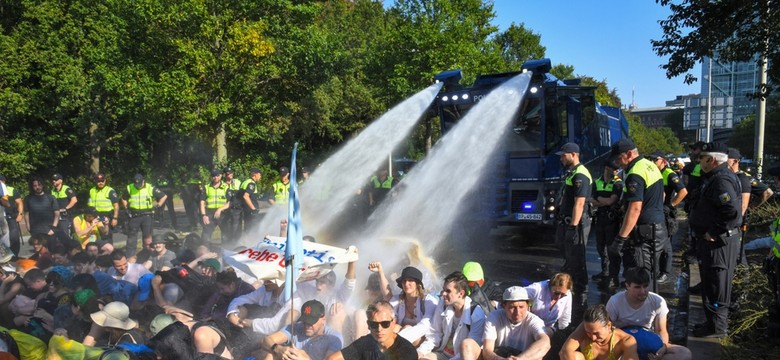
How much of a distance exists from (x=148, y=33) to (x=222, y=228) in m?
8.15

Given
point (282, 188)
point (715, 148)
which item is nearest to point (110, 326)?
point (715, 148)

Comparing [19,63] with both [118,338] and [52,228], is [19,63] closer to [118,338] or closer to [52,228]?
[52,228]

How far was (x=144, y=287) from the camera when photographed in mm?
6297

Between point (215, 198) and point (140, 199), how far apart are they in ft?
4.08

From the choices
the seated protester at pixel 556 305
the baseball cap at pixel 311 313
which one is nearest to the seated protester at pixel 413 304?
the baseball cap at pixel 311 313

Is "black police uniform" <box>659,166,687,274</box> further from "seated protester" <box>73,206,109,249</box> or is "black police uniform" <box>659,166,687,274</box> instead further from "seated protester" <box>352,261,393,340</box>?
"seated protester" <box>73,206,109,249</box>

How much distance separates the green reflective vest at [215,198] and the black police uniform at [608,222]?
639cm

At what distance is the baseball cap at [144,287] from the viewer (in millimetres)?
6223

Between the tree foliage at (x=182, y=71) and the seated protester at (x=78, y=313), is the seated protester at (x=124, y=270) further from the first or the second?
the tree foliage at (x=182, y=71)

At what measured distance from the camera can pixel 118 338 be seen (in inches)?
189

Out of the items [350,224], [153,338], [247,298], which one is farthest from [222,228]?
[153,338]

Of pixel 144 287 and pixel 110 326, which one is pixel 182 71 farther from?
pixel 110 326

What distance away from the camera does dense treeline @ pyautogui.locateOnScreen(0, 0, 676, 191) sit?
16781 mm

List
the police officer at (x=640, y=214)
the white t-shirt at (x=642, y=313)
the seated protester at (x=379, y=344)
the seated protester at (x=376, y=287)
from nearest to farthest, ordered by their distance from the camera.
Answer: the seated protester at (x=379, y=344)
the white t-shirt at (x=642, y=313)
the seated protester at (x=376, y=287)
the police officer at (x=640, y=214)
